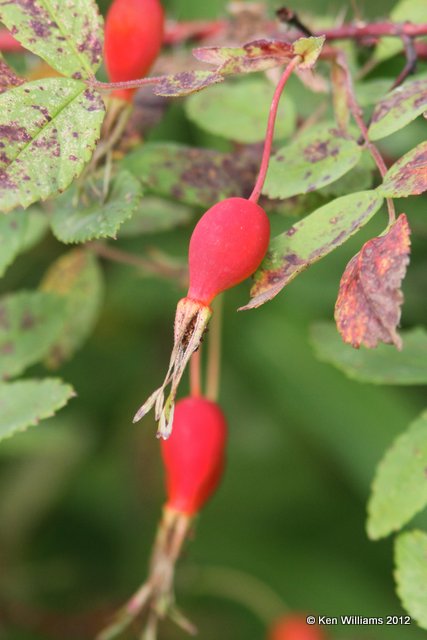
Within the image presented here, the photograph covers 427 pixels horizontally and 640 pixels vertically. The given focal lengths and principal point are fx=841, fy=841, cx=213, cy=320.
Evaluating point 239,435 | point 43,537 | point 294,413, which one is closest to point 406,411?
point 294,413

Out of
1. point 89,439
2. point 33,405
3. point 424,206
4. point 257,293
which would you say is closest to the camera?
point 257,293

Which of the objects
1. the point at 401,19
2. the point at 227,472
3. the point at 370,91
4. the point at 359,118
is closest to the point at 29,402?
the point at 359,118

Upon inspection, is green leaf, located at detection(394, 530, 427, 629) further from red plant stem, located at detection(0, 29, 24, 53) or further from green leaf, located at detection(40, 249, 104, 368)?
red plant stem, located at detection(0, 29, 24, 53)

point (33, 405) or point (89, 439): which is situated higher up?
point (33, 405)

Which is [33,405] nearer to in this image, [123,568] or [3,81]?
[3,81]

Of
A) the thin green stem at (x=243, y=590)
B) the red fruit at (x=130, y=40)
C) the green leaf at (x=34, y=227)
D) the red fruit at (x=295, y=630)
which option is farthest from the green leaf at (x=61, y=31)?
the thin green stem at (x=243, y=590)

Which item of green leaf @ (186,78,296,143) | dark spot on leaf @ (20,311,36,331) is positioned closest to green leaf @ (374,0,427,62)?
green leaf @ (186,78,296,143)

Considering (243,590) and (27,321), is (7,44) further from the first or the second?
(243,590)
